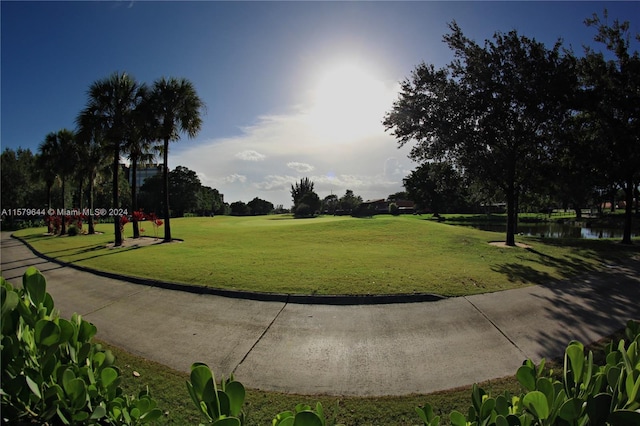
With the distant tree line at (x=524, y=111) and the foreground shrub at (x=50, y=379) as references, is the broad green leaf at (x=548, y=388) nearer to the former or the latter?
the foreground shrub at (x=50, y=379)

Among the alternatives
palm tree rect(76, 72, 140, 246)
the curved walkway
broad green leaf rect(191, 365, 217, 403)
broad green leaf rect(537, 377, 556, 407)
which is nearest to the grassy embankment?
the curved walkway

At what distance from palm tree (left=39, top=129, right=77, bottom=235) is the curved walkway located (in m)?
26.5

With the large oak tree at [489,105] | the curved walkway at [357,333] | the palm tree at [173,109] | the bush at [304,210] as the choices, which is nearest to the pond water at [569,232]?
the large oak tree at [489,105]

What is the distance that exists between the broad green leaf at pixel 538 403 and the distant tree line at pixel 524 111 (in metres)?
16.3

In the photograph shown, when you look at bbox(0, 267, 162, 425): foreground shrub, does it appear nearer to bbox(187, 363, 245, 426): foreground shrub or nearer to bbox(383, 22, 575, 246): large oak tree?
bbox(187, 363, 245, 426): foreground shrub

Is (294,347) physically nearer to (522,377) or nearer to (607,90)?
(522,377)

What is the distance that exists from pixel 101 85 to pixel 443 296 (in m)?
22.1

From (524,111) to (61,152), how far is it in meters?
37.2

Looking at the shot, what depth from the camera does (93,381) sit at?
1.62m

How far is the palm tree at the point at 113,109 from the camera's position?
18.8 meters

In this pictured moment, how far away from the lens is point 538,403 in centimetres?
135

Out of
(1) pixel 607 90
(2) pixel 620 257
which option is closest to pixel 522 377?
(2) pixel 620 257

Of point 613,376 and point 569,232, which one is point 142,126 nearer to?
point 613,376

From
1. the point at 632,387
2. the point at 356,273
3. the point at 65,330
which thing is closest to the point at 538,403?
the point at 632,387
